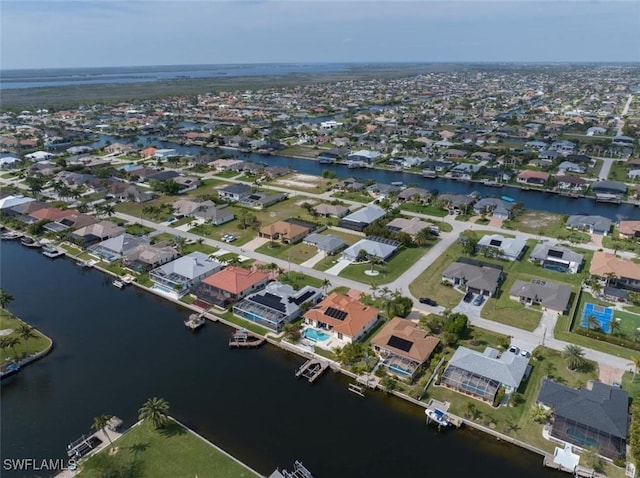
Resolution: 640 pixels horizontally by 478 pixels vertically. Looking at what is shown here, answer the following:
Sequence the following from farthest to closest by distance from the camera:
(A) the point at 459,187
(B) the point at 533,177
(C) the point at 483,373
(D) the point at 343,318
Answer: (A) the point at 459,187 < (B) the point at 533,177 < (D) the point at 343,318 < (C) the point at 483,373

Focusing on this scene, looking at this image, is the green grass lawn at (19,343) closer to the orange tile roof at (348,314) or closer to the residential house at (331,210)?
the orange tile roof at (348,314)

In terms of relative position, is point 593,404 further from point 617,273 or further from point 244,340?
point 244,340

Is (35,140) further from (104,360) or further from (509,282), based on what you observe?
(509,282)

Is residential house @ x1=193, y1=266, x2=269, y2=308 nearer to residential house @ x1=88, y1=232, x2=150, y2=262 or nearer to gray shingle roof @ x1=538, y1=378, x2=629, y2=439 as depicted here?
residential house @ x1=88, y1=232, x2=150, y2=262

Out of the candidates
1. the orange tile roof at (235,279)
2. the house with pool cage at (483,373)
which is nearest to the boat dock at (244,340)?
the orange tile roof at (235,279)

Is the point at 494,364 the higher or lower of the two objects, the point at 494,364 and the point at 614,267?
the lower

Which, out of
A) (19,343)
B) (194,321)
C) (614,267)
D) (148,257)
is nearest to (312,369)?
(194,321)

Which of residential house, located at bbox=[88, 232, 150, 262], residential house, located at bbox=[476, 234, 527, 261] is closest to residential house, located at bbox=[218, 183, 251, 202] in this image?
residential house, located at bbox=[88, 232, 150, 262]
